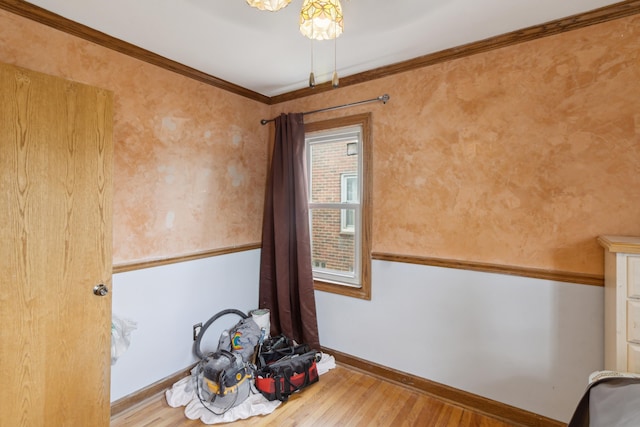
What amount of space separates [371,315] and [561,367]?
1199 mm

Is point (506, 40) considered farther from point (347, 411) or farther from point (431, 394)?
point (347, 411)

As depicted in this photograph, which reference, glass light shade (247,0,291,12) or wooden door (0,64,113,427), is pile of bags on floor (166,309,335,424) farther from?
glass light shade (247,0,291,12)

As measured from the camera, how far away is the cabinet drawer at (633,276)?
4.23ft

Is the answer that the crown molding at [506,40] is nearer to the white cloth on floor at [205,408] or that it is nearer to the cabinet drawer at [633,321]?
the cabinet drawer at [633,321]

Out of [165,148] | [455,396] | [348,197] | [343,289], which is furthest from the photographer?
[348,197]

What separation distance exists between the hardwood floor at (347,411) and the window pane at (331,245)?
0.91 meters

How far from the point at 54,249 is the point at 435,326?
230 cm

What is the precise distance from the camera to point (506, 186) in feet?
6.21

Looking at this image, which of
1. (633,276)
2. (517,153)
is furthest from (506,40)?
(633,276)

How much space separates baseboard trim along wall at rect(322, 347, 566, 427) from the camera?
1820mm

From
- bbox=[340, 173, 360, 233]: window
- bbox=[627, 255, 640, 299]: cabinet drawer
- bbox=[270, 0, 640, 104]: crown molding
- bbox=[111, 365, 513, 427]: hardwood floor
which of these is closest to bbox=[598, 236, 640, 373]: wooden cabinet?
bbox=[627, 255, 640, 299]: cabinet drawer

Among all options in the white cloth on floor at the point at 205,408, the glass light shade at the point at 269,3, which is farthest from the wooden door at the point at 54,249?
the glass light shade at the point at 269,3

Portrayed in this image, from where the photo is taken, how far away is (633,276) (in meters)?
1.30

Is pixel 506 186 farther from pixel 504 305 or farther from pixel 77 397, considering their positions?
pixel 77 397
